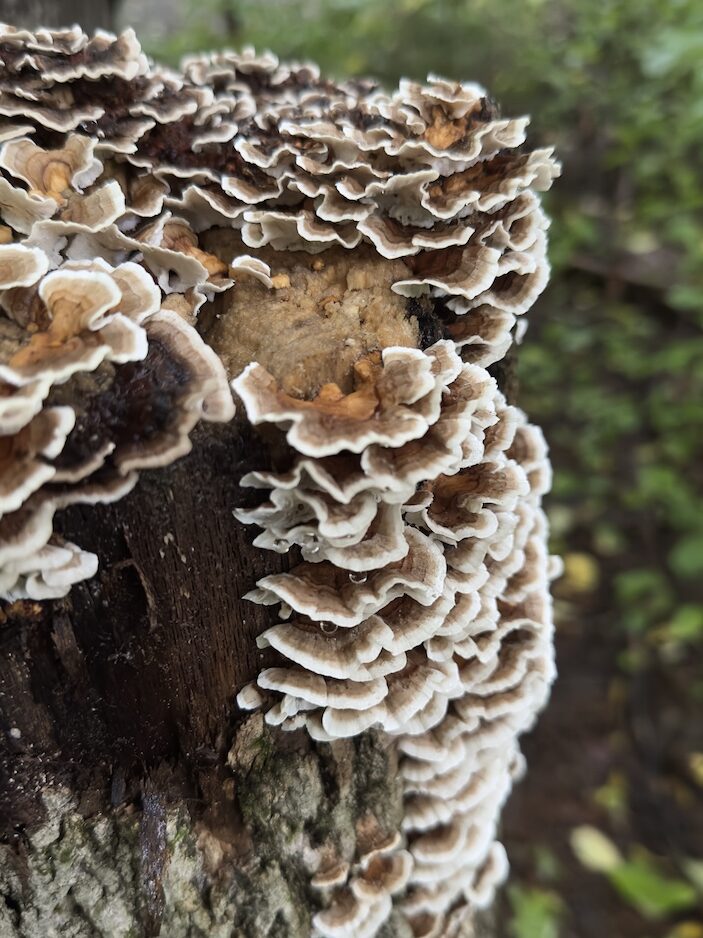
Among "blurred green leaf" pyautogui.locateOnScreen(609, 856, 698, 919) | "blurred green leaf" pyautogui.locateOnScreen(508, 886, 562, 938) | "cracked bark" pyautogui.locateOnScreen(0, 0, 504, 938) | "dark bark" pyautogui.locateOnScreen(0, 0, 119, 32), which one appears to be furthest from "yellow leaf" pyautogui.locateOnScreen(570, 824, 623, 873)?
"dark bark" pyautogui.locateOnScreen(0, 0, 119, 32)

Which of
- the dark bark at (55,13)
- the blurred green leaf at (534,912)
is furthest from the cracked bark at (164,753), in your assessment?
the dark bark at (55,13)

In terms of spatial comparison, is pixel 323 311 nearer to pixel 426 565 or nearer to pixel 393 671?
pixel 426 565

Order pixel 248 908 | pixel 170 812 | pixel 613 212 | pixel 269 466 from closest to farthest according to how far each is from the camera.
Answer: pixel 269 466 → pixel 170 812 → pixel 248 908 → pixel 613 212

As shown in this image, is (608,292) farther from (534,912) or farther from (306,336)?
(306,336)

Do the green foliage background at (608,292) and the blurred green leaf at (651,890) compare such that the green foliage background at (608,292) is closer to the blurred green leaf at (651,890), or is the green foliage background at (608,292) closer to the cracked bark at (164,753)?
the blurred green leaf at (651,890)

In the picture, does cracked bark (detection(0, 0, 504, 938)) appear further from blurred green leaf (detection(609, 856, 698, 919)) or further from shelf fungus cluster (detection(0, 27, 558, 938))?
blurred green leaf (detection(609, 856, 698, 919))

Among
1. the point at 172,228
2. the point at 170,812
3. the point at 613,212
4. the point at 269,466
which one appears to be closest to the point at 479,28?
the point at 613,212
